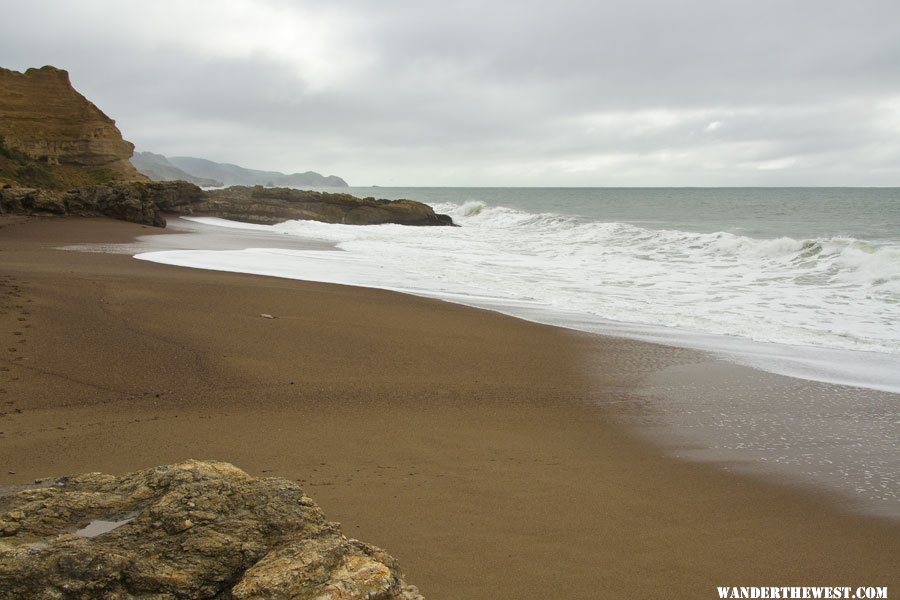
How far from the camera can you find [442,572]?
3.06 metres

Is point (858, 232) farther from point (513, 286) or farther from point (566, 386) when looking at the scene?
point (566, 386)

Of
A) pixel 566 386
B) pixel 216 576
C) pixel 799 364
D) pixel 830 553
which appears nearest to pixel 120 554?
pixel 216 576

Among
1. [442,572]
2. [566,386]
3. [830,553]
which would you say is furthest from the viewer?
[566,386]

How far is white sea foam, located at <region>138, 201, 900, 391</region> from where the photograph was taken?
881cm

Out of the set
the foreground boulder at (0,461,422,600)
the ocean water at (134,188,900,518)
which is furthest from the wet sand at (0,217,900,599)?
the foreground boulder at (0,461,422,600)

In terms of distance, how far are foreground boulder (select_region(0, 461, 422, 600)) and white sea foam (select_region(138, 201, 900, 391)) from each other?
21.7 feet

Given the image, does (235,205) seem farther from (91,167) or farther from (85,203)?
(85,203)

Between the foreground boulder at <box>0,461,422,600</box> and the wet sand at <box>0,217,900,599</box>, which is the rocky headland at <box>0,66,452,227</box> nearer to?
the wet sand at <box>0,217,900,599</box>

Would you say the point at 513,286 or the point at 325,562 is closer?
the point at 325,562

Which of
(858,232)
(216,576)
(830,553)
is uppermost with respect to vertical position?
(858,232)

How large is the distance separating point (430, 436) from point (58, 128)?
37518 mm

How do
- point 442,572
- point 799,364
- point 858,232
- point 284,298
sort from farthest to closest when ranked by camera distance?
point 858,232 < point 284,298 < point 799,364 < point 442,572

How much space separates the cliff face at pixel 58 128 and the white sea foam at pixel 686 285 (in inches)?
845

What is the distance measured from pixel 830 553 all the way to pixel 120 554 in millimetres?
3552
